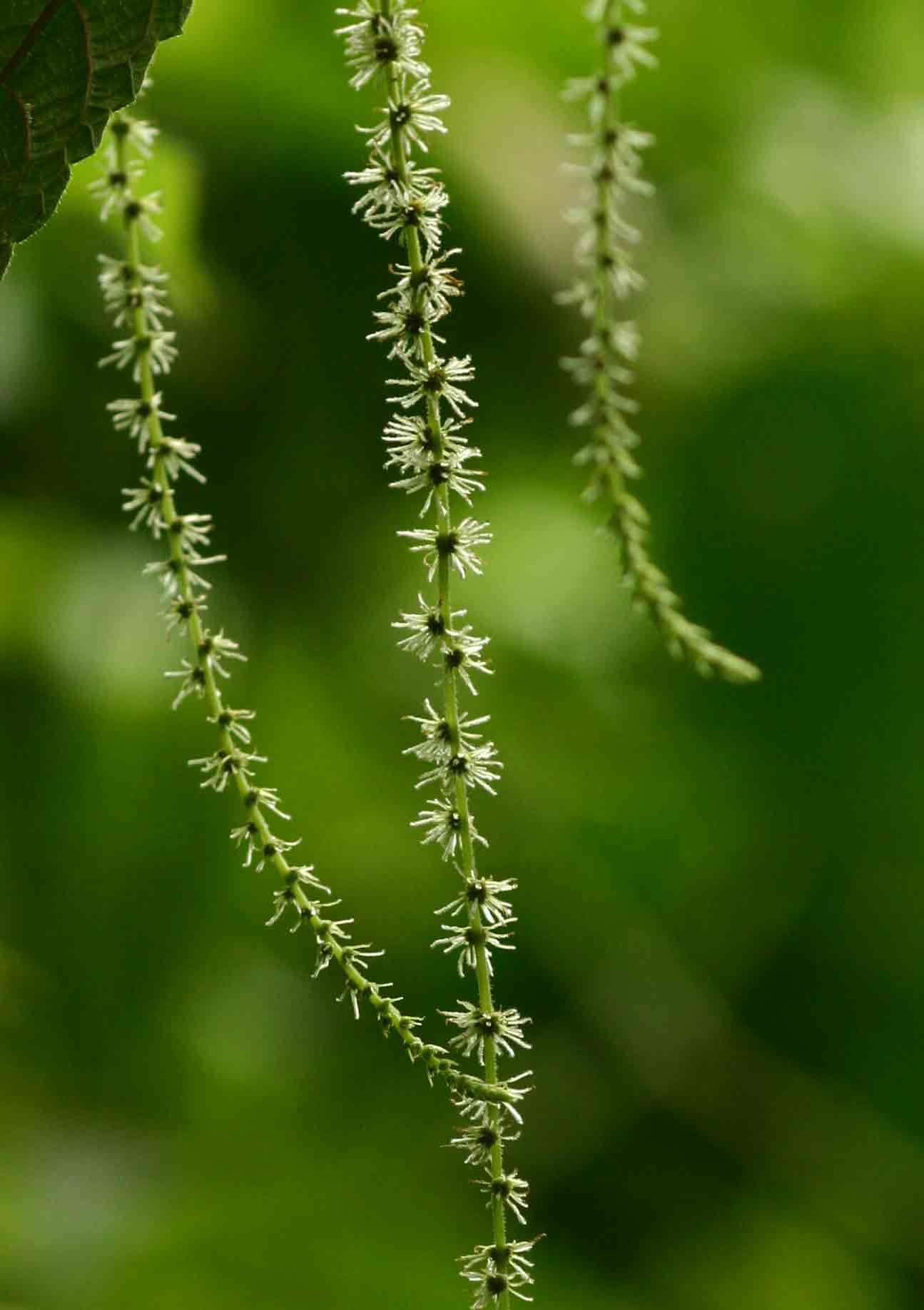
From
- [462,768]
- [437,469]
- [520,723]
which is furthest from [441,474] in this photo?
[520,723]

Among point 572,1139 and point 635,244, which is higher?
point 635,244

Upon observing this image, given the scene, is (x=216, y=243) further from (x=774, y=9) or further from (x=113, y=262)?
(x=113, y=262)

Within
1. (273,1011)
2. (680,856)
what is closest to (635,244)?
(680,856)

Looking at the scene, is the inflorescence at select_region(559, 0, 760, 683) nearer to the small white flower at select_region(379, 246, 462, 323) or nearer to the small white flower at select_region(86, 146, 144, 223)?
the small white flower at select_region(379, 246, 462, 323)

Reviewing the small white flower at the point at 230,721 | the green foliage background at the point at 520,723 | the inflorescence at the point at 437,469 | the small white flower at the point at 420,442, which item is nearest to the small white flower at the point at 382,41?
the inflorescence at the point at 437,469

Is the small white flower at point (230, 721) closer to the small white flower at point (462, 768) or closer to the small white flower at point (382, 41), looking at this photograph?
the small white flower at point (462, 768)
